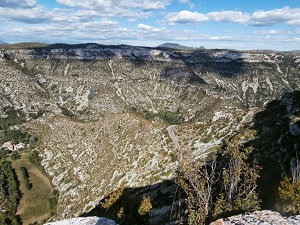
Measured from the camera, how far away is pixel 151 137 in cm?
8912

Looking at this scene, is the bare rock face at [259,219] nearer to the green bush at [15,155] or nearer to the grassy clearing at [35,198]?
the grassy clearing at [35,198]

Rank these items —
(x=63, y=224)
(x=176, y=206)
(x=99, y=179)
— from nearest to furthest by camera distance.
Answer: (x=63, y=224)
(x=176, y=206)
(x=99, y=179)

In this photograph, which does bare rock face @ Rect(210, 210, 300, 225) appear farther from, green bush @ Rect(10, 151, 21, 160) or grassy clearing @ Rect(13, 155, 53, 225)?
green bush @ Rect(10, 151, 21, 160)

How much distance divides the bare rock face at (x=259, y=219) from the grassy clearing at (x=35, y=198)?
328ft

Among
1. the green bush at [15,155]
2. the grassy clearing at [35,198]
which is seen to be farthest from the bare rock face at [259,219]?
the green bush at [15,155]

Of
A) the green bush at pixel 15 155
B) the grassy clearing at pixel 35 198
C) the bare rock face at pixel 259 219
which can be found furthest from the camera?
the green bush at pixel 15 155

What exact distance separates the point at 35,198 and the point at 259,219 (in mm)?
121867

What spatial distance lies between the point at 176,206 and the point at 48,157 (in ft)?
385

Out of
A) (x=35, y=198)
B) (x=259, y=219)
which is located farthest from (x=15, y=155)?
(x=259, y=219)

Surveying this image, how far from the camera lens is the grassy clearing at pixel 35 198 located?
10862 centimetres

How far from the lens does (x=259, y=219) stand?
17516 mm

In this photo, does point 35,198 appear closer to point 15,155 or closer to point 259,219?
point 15,155

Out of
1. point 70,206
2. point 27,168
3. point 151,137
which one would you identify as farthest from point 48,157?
point 151,137

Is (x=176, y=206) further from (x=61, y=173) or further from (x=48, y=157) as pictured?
(x=48, y=157)
